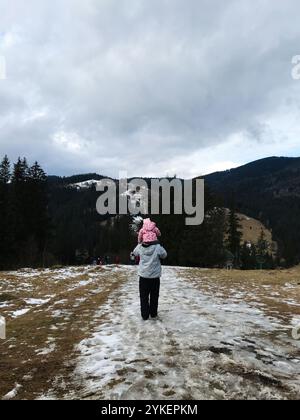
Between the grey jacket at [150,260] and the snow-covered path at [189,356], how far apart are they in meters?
1.22

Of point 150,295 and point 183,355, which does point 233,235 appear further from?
point 183,355

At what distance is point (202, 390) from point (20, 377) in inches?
117

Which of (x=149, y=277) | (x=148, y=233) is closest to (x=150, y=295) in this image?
(x=149, y=277)

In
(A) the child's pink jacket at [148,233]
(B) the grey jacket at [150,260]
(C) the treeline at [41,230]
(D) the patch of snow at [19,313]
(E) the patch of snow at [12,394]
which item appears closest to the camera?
(E) the patch of snow at [12,394]

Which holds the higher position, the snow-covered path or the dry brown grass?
the snow-covered path

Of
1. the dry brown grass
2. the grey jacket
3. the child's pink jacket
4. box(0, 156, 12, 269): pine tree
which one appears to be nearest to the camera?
the dry brown grass

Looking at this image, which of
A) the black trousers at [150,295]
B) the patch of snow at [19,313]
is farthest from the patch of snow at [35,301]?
the black trousers at [150,295]

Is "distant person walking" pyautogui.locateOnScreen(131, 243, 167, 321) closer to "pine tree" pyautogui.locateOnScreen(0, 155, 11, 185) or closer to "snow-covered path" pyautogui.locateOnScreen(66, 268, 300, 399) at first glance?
"snow-covered path" pyautogui.locateOnScreen(66, 268, 300, 399)

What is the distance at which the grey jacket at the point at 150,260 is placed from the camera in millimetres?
10828

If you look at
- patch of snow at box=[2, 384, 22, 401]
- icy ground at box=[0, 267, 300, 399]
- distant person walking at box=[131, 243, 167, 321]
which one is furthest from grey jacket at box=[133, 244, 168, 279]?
patch of snow at box=[2, 384, 22, 401]

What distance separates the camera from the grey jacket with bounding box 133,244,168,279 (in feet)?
35.5

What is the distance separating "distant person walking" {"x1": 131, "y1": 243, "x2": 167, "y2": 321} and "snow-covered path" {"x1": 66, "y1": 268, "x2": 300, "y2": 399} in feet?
1.28

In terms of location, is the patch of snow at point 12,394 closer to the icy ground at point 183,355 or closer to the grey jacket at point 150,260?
the icy ground at point 183,355
